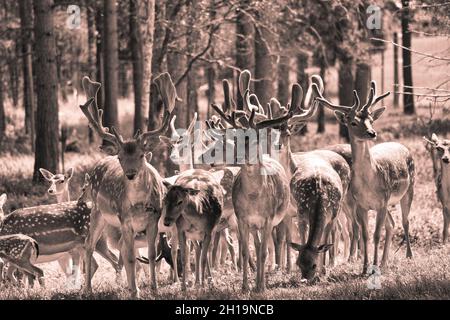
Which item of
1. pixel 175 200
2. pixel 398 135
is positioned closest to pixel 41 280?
pixel 175 200

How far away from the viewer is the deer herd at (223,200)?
10.5m

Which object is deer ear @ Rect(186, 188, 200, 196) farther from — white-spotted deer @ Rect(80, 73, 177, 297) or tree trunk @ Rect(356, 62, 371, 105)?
tree trunk @ Rect(356, 62, 371, 105)

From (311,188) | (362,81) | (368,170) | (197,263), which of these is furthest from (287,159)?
(362,81)

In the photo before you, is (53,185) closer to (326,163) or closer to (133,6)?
(326,163)

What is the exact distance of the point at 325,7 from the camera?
1045 inches

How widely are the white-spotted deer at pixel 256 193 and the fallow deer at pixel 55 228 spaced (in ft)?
8.22

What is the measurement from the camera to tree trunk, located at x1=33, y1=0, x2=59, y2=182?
2123cm

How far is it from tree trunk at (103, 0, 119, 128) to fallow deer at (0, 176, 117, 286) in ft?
29.0

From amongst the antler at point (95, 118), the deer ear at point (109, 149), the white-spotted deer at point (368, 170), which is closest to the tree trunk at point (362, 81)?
the white-spotted deer at point (368, 170)

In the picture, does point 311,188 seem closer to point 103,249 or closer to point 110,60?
point 103,249

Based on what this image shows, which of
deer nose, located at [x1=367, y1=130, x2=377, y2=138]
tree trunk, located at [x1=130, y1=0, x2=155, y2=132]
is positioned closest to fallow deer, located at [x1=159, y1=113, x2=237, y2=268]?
deer nose, located at [x1=367, y1=130, x2=377, y2=138]

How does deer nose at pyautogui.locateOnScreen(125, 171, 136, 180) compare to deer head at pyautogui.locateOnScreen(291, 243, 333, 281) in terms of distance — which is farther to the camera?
deer head at pyautogui.locateOnScreen(291, 243, 333, 281)

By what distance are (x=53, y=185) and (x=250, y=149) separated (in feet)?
16.3

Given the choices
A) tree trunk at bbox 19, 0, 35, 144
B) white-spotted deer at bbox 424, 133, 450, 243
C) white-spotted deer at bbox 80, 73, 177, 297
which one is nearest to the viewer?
white-spotted deer at bbox 80, 73, 177, 297
